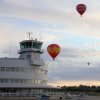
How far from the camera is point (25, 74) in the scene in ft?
380

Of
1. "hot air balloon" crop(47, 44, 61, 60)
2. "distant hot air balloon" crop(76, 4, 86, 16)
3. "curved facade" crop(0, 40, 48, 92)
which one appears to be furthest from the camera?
"curved facade" crop(0, 40, 48, 92)

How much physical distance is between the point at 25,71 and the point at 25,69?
62 centimetres

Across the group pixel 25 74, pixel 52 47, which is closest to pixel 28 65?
pixel 25 74

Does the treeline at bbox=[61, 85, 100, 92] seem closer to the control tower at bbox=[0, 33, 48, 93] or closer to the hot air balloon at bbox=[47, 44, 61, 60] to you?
the control tower at bbox=[0, 33, 48, 93]

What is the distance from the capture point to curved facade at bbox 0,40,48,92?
114m

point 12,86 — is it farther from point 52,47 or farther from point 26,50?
point 52,47

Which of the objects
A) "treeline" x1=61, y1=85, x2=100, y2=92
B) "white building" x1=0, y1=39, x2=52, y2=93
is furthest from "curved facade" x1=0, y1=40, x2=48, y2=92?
"treeline" x1=61, y1=85, x2=100, y2=92

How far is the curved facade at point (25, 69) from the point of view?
114m

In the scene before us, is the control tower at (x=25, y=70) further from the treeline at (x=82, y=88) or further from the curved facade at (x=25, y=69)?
the treeline at (x=82, y=88)

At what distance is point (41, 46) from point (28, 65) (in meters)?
9.46

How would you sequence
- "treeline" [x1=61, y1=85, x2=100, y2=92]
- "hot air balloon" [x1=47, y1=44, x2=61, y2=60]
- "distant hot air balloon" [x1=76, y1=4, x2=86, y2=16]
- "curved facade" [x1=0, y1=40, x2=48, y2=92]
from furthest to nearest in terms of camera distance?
1. "treeline" [x1=61, y1=85, x2=100, y2=92]
2. "curved facade" [x1=0, y1=40, x2=48, y2=92]
3. "hot air balloon" [x1=47, y1=44, x2=61, y2=60]
4. "distant hot air balloon" [x1=76, y1=4, x2=86, y2=16]

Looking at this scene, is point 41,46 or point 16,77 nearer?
point 16,77

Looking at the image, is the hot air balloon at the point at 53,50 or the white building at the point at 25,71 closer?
the hot air balloon at the point at 53,50

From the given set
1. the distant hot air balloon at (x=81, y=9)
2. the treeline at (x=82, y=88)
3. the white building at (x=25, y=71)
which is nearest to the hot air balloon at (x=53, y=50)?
the white building at (x=25, y=71)
